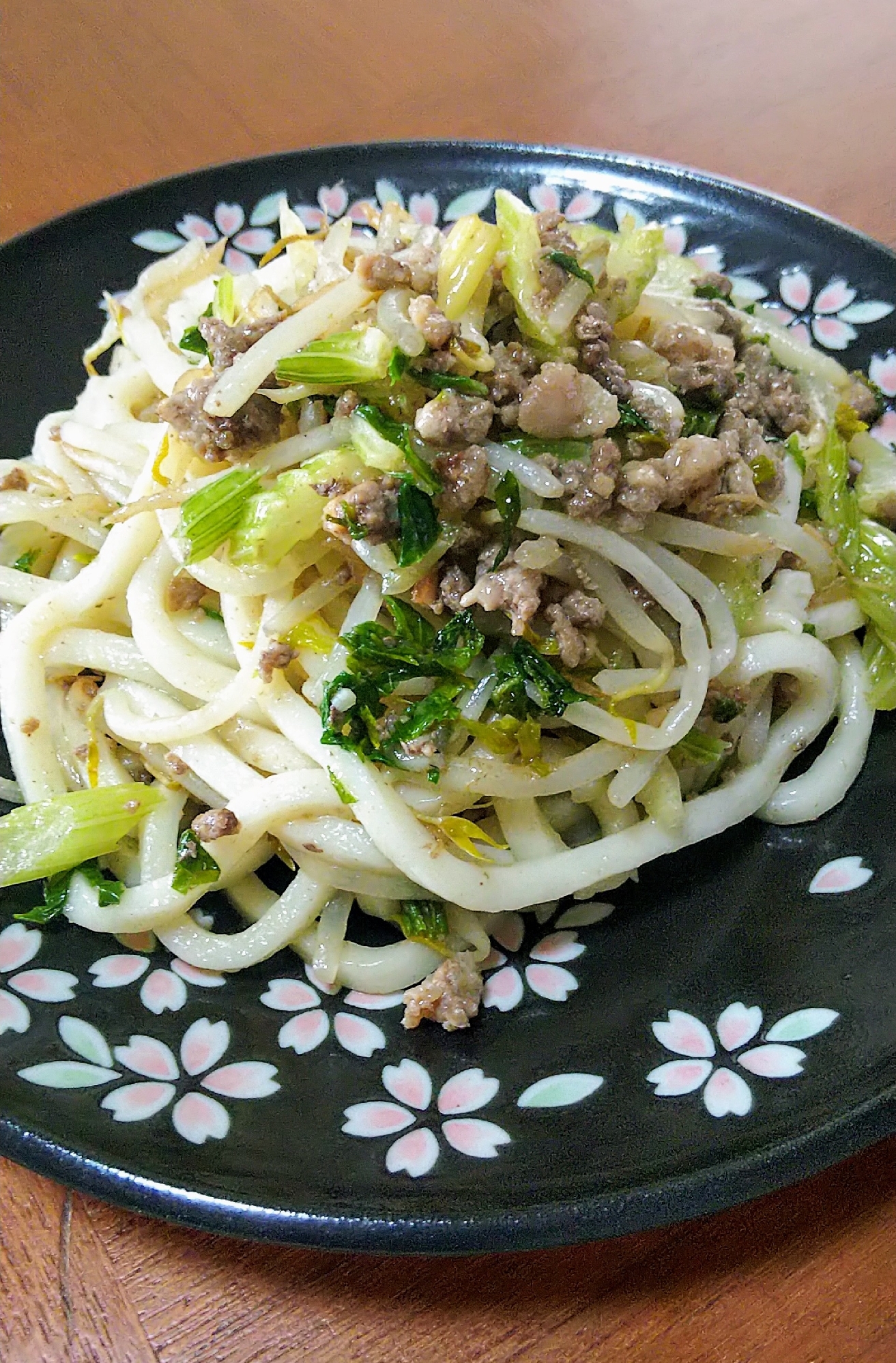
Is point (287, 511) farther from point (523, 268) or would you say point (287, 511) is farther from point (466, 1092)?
point (466, 1092)

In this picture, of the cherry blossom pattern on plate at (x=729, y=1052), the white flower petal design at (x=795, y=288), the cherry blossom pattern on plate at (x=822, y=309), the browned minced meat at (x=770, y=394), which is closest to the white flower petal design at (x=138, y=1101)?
the cherry blossom pattern on plate at (x=729, y=1052)

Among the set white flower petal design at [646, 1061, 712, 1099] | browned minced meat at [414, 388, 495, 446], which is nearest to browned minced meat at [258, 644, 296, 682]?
browned minced meat at [414, 388, 495, 446]

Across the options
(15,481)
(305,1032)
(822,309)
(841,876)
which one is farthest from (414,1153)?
(822,309)

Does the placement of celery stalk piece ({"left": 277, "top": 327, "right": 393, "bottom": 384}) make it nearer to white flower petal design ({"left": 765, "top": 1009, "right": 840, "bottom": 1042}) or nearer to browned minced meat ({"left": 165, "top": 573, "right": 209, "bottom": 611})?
browned minced meat ({"left": 165, "top": 573, "right": 209, "bottom": 611})

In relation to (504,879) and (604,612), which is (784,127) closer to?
(604,612)

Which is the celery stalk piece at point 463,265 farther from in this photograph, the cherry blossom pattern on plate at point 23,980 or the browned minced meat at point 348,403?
the cherry blossom pattern on plate at point 23,980
